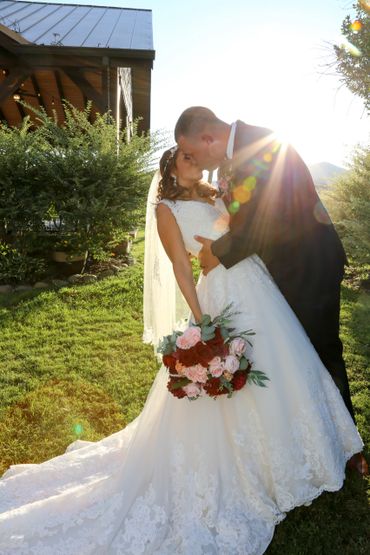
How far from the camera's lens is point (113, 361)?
5672mm

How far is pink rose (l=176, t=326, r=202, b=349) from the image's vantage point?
2.50 meters

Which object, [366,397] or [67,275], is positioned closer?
[366,397]

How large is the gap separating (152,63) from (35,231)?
5120 millimetres

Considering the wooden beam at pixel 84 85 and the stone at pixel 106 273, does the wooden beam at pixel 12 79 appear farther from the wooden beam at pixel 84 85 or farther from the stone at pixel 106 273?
the stone at pixel 106 273

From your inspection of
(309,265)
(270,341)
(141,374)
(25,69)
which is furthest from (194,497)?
(25,69)

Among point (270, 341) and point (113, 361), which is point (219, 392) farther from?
point (113, 361)

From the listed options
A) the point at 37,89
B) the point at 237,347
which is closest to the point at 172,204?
the point at 237,347

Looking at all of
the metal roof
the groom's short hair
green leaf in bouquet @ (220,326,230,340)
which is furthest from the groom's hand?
the metal roof

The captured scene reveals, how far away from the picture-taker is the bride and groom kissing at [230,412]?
261cm

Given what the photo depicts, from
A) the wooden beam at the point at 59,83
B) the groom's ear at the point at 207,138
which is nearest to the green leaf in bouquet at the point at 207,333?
the groom's ear at the point at 207,138

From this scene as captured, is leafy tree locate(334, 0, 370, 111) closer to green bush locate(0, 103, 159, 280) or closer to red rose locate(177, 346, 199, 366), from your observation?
green bush locate(0, 103, 159, 280)

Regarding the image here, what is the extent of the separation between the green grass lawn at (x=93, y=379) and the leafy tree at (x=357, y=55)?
3912mm

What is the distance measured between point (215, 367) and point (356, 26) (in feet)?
24.5

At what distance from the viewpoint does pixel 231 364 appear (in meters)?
2.49
